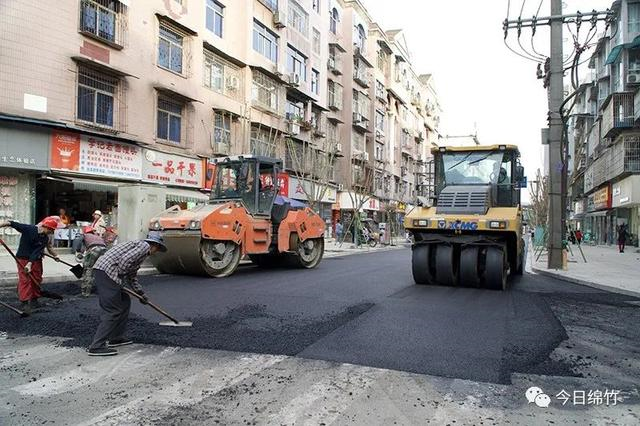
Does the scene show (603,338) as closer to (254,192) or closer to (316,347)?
(316,347)

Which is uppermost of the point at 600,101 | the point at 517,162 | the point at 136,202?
the point at 600,101

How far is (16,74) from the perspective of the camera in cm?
1521

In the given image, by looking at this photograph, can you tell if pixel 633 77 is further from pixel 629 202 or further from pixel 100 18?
pixel 100 18

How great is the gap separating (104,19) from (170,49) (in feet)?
11.2

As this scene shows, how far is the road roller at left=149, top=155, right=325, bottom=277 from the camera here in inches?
455

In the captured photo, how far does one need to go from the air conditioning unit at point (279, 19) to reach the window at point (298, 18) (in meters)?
1.76

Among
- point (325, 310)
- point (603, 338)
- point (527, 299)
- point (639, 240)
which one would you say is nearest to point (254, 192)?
point (325, 310)

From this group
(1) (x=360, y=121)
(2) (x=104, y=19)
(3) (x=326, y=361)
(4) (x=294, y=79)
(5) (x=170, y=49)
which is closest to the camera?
(3) (x=326, y=361)

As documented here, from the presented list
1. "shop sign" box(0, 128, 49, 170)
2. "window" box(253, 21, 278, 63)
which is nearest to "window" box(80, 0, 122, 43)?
"shop sign" box(0, 128, 49, 170)

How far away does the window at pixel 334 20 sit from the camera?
38162mm

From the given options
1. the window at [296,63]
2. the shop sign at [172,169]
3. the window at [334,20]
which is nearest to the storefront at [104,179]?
the shop sign at [172,169]

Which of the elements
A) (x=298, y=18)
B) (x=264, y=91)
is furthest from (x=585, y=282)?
(x=298, y=18)

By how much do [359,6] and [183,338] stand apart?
135 ft

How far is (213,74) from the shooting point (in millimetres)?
23969
